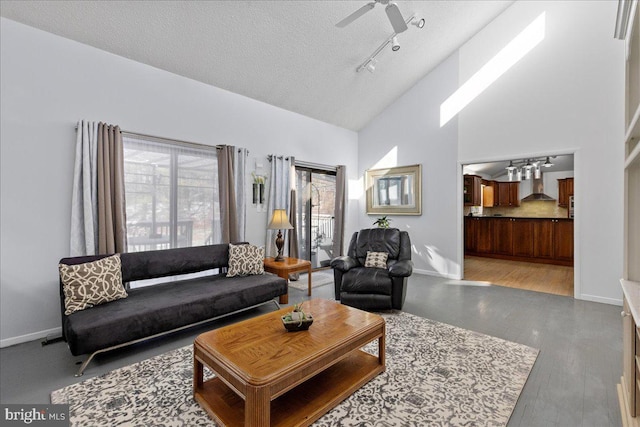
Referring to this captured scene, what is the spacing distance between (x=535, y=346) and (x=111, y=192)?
4605mm

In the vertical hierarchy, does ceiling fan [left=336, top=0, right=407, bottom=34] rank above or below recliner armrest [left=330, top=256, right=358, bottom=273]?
above

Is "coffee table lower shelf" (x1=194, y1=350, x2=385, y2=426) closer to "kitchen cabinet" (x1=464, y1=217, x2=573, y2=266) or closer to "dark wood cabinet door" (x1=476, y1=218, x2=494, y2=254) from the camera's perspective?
"kitchen cabinet" (x1=464, y1=217, x2=573, y2=266)

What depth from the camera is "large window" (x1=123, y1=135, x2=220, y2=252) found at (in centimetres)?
364

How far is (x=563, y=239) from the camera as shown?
21.0ft

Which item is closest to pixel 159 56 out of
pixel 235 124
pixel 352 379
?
pixel 235 124

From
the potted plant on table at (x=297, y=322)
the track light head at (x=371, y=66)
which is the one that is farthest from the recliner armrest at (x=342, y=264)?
the track light head at (x=371, y=66)

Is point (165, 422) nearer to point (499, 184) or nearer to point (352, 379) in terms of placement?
point (352, 379)

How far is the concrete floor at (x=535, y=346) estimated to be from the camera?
196 centimetres

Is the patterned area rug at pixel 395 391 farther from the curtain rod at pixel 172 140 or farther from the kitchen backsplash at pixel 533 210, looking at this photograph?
the kitchen backsplash at pixel 533 210

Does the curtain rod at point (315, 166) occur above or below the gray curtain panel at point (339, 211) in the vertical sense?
above

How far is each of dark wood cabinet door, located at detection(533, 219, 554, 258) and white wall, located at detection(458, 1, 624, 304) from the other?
8.85ft

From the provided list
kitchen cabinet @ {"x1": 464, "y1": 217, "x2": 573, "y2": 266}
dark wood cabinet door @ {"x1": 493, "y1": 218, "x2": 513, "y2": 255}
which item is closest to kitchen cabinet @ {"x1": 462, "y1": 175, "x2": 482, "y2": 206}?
kitchen cabinet @ {"x1": 464, "y1": 217, "x2": 573, "y2": 266}

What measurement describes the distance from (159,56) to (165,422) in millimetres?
3828

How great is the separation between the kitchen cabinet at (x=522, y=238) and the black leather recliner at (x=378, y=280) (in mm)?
4528
